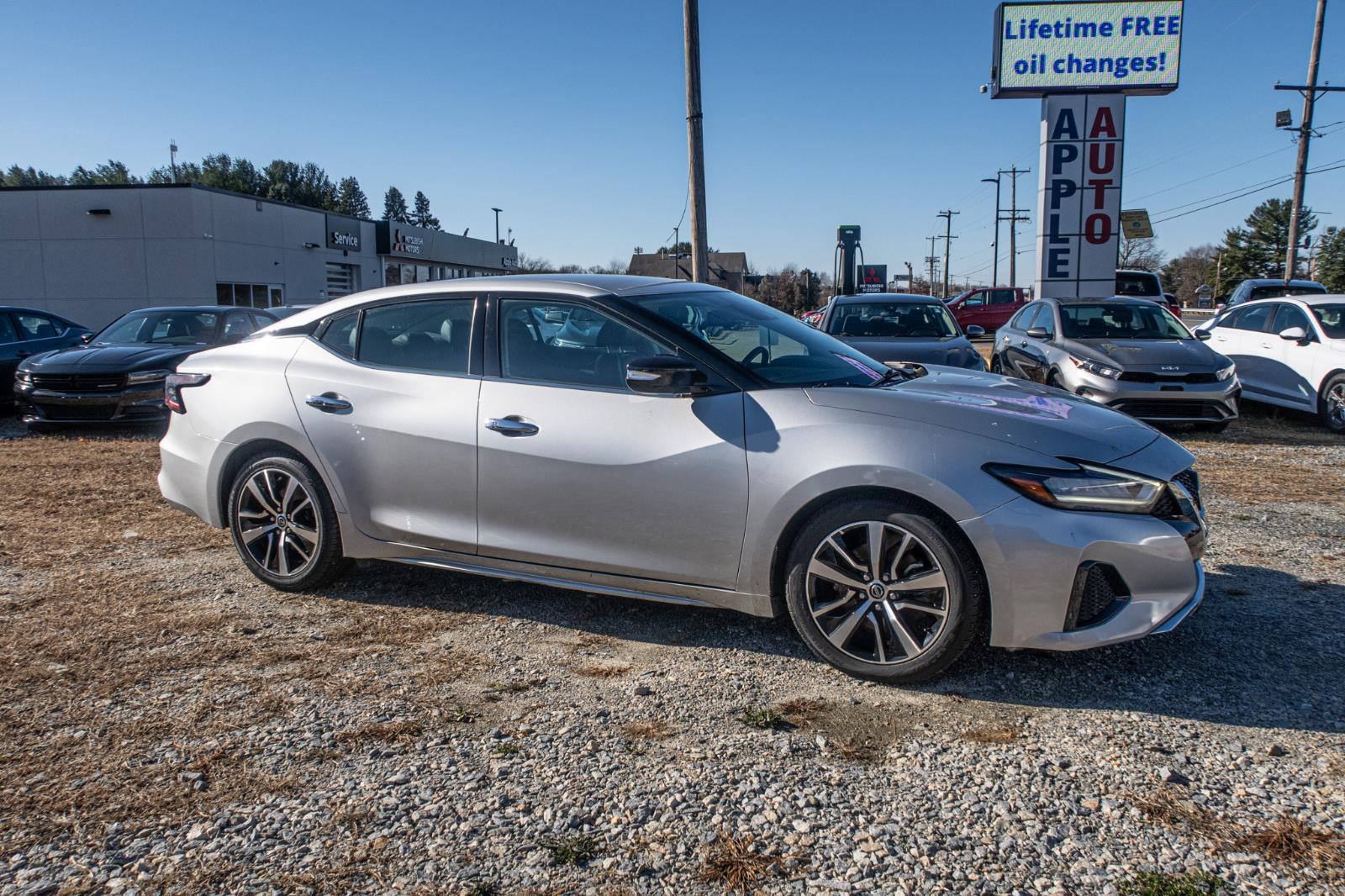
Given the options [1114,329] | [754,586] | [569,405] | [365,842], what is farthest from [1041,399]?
[1114,329]

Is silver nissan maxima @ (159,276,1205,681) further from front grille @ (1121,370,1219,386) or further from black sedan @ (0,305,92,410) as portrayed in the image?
black sedan @ (0,305,92,410)

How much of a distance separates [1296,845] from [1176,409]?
814 cm

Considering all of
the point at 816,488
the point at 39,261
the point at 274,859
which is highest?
the point at 39,261

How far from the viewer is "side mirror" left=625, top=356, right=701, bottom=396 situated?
147 inches

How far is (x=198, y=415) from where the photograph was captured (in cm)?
501

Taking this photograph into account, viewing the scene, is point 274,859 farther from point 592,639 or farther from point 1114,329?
point 1114,329

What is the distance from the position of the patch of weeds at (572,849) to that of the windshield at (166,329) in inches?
421

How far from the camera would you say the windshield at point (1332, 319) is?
34.6ft

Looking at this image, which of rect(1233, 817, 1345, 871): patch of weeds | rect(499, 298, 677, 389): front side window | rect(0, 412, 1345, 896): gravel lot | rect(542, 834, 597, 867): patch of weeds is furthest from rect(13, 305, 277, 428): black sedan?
rect(1233, 817, 1345, 871): patch of weeds

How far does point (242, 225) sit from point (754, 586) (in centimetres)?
3949

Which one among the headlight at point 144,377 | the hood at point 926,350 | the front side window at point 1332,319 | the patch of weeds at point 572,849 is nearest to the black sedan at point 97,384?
the headlight at point 144,377

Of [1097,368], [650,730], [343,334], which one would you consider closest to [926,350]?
[1097,368]

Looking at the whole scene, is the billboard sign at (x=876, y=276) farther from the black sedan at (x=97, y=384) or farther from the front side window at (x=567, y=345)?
the front side window at (x=567, y=345)

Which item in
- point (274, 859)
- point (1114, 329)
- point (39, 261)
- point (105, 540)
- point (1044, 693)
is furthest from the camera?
point (39, 261)
